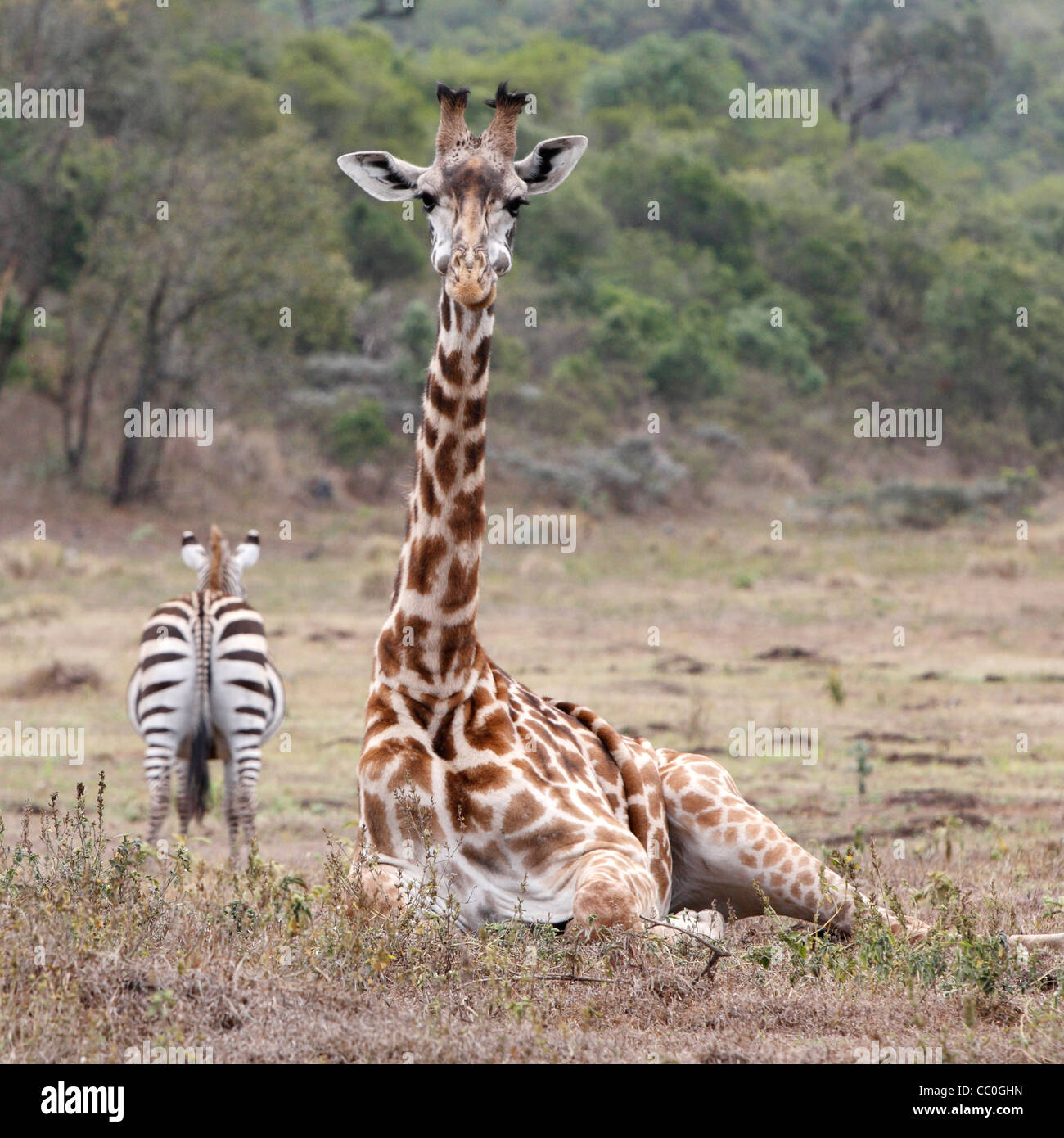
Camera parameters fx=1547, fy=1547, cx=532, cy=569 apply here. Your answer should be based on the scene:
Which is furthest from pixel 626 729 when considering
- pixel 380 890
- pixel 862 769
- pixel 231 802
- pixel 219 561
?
pixel 380 890

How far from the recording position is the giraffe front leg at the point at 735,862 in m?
5.41

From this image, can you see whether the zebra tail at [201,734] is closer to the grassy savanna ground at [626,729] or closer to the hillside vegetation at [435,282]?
the grassy savanna ground at [626,729]

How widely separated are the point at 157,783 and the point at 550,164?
181 inches

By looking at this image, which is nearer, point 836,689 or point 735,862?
point 735,862

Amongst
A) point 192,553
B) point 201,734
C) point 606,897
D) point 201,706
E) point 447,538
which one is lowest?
point 606,897

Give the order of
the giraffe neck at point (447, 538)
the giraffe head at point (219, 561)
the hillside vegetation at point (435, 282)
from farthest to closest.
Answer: the hillside vegetation at point (435, 282) < the giraffe head at point (219, 561) < the giraffe neck at point (447, 538)

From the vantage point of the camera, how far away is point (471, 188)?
16.1ft

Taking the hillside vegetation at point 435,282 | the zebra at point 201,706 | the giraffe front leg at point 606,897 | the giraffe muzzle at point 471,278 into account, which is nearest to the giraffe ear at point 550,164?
the giraffe muzzle at point 471,278

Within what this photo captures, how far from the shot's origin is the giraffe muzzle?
465 centimetres

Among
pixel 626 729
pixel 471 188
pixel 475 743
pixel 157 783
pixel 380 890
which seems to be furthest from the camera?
pixel 626 729

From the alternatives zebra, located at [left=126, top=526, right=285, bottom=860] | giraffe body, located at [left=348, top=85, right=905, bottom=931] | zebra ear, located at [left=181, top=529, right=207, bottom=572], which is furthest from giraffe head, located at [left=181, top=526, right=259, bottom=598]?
giraffe body, located at [left=348, top=85, right=905, bottom=931]

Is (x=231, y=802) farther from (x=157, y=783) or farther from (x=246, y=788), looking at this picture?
(x=157, y=783)
